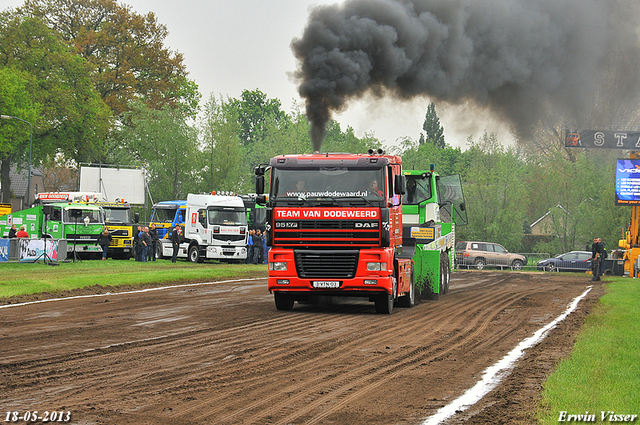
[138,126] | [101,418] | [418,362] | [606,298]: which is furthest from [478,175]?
[101,418]

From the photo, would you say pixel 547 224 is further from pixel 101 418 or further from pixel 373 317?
pixel 101 418

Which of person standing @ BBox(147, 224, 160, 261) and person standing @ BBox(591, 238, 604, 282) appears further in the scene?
person standing @ BBox(147, 224, 160, 261)

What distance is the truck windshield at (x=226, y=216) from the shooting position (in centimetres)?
3678

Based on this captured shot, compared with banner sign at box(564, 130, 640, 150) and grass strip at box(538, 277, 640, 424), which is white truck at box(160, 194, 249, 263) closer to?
banner sign at box(564, 130, 640, 150)

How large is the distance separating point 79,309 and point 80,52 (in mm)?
43239

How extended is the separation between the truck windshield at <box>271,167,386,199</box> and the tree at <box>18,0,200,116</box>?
42.4 m

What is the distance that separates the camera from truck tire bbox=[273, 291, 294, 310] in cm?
1548

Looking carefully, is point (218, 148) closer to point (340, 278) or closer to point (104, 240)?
point (104, 240)

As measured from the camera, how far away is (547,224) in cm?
5078

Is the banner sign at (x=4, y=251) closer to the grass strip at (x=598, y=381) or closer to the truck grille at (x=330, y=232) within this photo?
the truck grille at (x=330, y=232)

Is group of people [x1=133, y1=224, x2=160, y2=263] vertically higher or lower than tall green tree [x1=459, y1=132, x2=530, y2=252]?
lower

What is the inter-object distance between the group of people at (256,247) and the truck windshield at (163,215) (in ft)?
16.2

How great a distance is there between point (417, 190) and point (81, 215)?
20906mm

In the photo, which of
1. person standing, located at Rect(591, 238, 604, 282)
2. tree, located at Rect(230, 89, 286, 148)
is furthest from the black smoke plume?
tree, located at Rect(230, 89, 286, 148)
